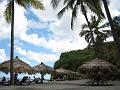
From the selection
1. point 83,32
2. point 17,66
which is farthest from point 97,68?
point 83,32

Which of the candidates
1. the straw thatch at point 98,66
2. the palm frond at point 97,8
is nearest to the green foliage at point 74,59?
the palm frond at point 97,8

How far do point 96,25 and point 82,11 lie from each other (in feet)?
55.0

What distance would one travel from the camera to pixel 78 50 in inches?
3964

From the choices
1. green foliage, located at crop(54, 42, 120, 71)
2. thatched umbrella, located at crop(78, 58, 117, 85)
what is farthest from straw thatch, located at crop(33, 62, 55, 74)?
green foliage, located at crop(54, 42, 120, 71)

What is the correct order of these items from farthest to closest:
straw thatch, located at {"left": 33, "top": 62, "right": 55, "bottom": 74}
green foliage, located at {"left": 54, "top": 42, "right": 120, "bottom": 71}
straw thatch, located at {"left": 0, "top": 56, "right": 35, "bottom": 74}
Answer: green foliage, located at {"left": 54, "top": 42, "right": 120, "bottom": 71}, straw thatch, located at {"left": 33, "top": 62, "right": 55, "bottom": 74}, straw thatch, located at {"left": 0, "top": 56, "right": 35, "bottom": 74}

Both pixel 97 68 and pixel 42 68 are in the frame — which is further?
pixel 42 68

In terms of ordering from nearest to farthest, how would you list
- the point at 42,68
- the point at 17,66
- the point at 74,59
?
the point at 17,66
the point at 42,68
the point at 74,59

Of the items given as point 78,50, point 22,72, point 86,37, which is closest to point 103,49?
point 86,37

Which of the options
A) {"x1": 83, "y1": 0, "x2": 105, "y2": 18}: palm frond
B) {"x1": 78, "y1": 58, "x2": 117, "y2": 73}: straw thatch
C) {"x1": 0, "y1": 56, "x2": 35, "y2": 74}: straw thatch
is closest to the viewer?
{"x1": 78, "y1": 58, "x2": 117, "y2": 73}: straw thatch

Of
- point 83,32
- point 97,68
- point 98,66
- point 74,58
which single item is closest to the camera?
point 98,66

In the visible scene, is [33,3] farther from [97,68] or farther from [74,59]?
[74,59]

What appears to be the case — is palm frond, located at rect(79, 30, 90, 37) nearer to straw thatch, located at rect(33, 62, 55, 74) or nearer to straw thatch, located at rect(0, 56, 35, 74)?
straw thatch, located at rect(33, 62, 55, 74)

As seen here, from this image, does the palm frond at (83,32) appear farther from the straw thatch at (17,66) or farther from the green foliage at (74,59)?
the green foliage at (74,59)

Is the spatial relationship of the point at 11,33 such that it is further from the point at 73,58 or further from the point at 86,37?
the point at 73,58
